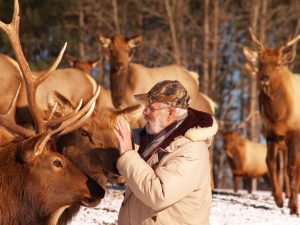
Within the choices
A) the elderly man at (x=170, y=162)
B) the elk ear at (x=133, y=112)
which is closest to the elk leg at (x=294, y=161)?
the elk ear at (x=133, y=112)

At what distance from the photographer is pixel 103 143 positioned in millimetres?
5957

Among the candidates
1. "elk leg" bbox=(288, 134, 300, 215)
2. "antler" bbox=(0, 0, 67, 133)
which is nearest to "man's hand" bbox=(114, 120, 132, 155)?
"antler" bbox=(0, 0, 67, 133)

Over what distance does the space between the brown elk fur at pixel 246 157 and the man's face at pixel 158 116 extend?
1530 centimetres

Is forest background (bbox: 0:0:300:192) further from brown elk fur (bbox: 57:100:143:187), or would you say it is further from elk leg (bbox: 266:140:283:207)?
brown elk fur (bbox: 57:100:143:187)

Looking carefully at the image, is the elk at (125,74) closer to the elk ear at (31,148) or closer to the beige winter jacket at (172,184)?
the elk ear at (31,148)

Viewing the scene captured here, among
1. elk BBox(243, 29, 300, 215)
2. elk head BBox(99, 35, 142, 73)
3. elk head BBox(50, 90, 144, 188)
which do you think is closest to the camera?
elk head BBox(50, 90, 144, 188)

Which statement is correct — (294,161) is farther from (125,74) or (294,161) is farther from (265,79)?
(125,74)

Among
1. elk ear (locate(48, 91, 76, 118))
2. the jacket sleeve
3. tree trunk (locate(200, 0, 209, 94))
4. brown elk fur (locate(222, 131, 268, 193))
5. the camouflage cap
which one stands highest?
the camouflage cap

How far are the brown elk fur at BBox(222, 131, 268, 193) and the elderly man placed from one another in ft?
50.0

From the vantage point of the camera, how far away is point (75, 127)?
5207 millimetres

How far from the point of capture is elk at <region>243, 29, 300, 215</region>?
10.5 meters

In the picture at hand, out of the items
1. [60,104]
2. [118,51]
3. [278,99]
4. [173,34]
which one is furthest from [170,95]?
[173,34]

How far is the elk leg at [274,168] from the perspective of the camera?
35.5 feet

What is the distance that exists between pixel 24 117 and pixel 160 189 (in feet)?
22.4
